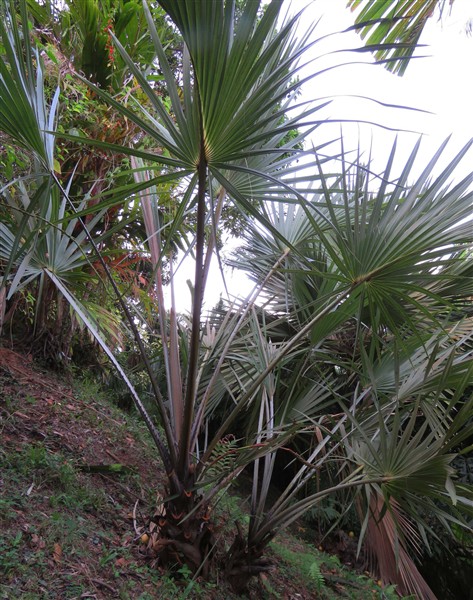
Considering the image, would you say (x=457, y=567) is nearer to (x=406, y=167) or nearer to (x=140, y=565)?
(x=140, y=565)

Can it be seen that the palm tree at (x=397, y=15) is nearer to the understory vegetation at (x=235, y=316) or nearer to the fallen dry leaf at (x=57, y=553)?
the understory vegetation at (x=235, y=316)

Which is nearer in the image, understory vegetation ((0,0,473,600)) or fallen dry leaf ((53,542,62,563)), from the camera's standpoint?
understory vegetation ((0,0,473,600))

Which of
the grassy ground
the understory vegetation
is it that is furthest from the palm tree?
the grassy ground

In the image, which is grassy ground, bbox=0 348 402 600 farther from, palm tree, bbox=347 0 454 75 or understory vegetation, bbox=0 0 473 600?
palm tree, bbox=347 0 454 75

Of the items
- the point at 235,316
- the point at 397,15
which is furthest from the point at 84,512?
the point at 397,15

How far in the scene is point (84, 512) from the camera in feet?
8.32

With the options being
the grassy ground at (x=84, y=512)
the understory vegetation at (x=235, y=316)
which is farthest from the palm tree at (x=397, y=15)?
the grassy ground at (x=84, y=512)

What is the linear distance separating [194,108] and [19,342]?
10.6 feet

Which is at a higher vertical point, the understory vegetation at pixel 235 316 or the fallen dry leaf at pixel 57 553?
the understory vegetation at pixel 235 316

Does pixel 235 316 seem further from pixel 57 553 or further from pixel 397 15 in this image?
pixel 397 15

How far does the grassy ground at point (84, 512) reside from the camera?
80.0 inches

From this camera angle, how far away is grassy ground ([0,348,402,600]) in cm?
203

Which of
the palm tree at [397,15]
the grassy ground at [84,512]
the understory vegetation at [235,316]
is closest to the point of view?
the understory vegetation at [235,316]

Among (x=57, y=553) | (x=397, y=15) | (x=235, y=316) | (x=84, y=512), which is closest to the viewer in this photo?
(x=57, y=553)
